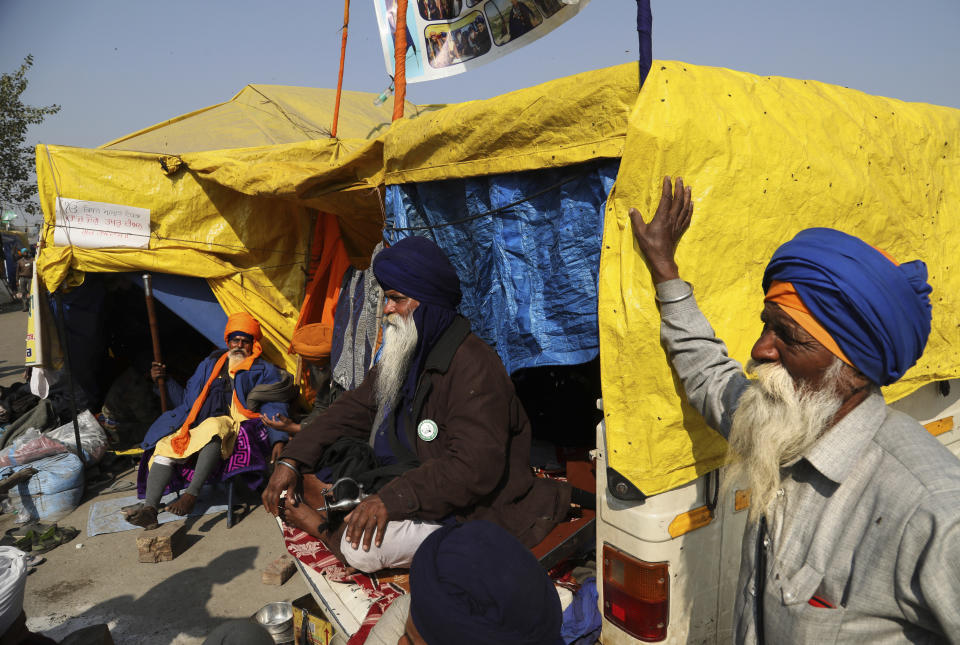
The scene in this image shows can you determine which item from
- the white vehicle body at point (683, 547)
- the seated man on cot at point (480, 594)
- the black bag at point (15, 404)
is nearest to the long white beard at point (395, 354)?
the white vehicle body at point (683, 547)

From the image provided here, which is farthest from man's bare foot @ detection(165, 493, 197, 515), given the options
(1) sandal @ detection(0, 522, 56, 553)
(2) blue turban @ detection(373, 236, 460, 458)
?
(2) blue turban @ detection(373, 236, 460, 458)

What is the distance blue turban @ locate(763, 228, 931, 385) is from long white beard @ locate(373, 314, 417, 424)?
1668 millimetres

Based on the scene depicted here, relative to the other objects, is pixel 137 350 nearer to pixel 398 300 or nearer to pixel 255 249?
pixel 255 249

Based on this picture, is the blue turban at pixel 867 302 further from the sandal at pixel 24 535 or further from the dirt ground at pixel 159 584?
the sandal at pixel 24 535

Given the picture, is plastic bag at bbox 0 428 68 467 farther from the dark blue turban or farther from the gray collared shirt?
the gray collared shirt

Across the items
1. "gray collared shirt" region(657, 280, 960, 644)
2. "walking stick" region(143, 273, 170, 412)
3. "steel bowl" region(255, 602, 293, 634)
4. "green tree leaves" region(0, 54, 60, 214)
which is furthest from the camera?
"green tree leaves" region(0, 54, 60, 214)

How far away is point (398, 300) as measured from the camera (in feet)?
8.77

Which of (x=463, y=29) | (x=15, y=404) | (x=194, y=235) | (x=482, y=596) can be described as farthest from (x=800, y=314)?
(x=15, y=404)

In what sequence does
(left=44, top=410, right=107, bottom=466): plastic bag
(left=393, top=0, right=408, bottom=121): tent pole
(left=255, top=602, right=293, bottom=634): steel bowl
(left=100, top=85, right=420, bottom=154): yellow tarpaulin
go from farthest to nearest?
(left=44, top=410, right=107, bottom=466): plastic bag → (left=100, top=85, right=420, bottom=154): yellow tarpaulin → (left=393, top=0, right=408, bottom=121): tent pole → (left=255, top=602, right=293, bottom=634): steel bowl

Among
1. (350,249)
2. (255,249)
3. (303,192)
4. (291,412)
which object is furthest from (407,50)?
(291,412)

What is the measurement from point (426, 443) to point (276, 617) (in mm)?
1501

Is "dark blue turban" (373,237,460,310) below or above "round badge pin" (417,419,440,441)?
above

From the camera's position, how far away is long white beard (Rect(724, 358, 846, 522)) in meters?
1.29

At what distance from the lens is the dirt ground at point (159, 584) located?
11.5 feet
